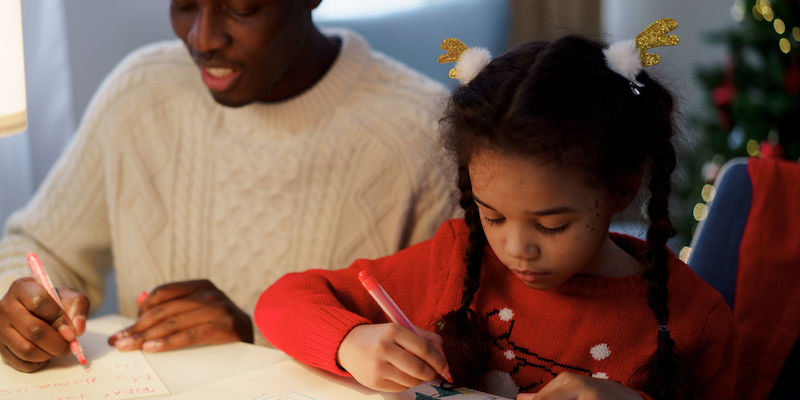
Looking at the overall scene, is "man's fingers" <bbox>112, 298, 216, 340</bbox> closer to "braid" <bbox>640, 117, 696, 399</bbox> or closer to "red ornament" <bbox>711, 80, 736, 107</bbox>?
"braid" <bbox>640, 117, 696, 399</bbox>

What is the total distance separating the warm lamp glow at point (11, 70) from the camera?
2.88 ft

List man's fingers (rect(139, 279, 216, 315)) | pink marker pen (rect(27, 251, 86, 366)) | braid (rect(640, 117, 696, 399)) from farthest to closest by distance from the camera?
man's fingers (rect(139, 279, 216, 315)) < pink marker pen (rect(27, 251, 86, 366)) < braid (rect(640, 117, 696, 399))

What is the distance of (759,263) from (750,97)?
4.73 ft

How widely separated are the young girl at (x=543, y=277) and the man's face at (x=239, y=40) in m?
0.39

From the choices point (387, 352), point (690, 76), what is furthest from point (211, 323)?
point (690, 76)

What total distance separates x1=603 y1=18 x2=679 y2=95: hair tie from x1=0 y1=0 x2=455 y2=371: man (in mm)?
460

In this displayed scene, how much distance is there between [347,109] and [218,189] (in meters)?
0.28

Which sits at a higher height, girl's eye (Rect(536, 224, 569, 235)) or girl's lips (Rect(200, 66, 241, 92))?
girl's eye (Rect(536, 224, 569, 235))

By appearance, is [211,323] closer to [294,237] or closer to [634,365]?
[294,237]

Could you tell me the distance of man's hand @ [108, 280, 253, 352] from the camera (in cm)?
103

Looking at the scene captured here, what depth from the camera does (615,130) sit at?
0.82 m

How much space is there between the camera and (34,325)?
96 cm

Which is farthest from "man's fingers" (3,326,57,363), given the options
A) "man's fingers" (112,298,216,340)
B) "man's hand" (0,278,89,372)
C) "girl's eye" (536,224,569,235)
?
"girl's eye" (536,224,569,235)

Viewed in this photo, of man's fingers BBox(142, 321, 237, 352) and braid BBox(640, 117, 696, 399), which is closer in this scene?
braid BBox(640, 117, 696, 399)
